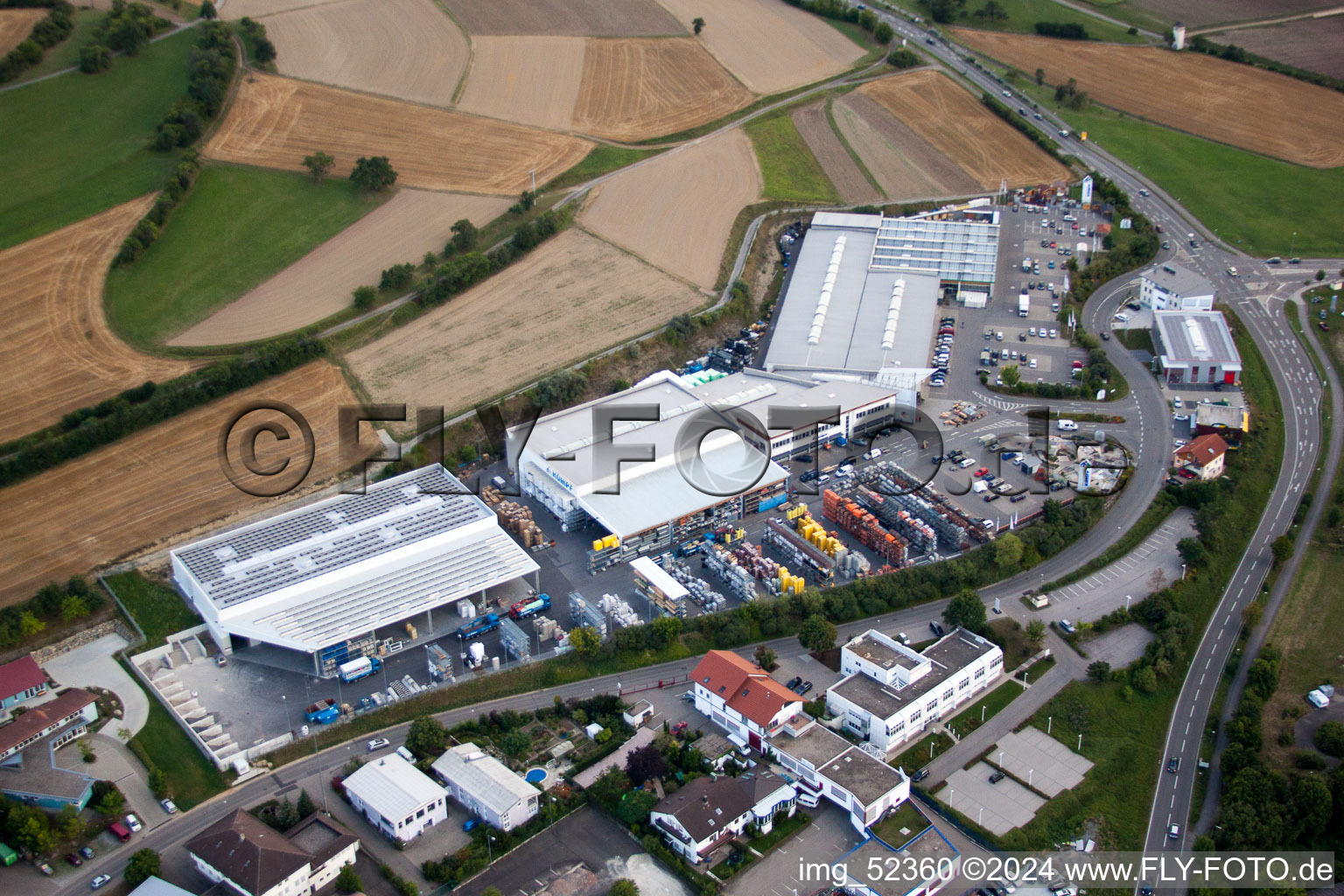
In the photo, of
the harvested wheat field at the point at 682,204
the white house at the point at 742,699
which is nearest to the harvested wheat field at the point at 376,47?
the harvested wheat field at the point at 682,204

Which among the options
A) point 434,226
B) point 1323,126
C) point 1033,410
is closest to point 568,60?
point 434,226

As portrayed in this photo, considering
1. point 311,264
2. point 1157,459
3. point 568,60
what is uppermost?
point 568,60

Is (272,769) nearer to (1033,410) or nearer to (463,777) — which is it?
(463,777)

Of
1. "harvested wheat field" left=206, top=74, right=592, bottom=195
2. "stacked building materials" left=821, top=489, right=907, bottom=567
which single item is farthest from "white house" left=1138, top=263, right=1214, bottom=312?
"harvested wheat field" left=206, top=74, right=592, bottom=195

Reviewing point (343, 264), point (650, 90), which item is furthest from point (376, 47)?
point (343, 264)

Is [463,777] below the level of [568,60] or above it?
below

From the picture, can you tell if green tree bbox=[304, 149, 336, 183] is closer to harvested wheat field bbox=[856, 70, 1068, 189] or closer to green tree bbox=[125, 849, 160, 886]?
harvested wheat field bbox=[856, 70, 1068, 189]
